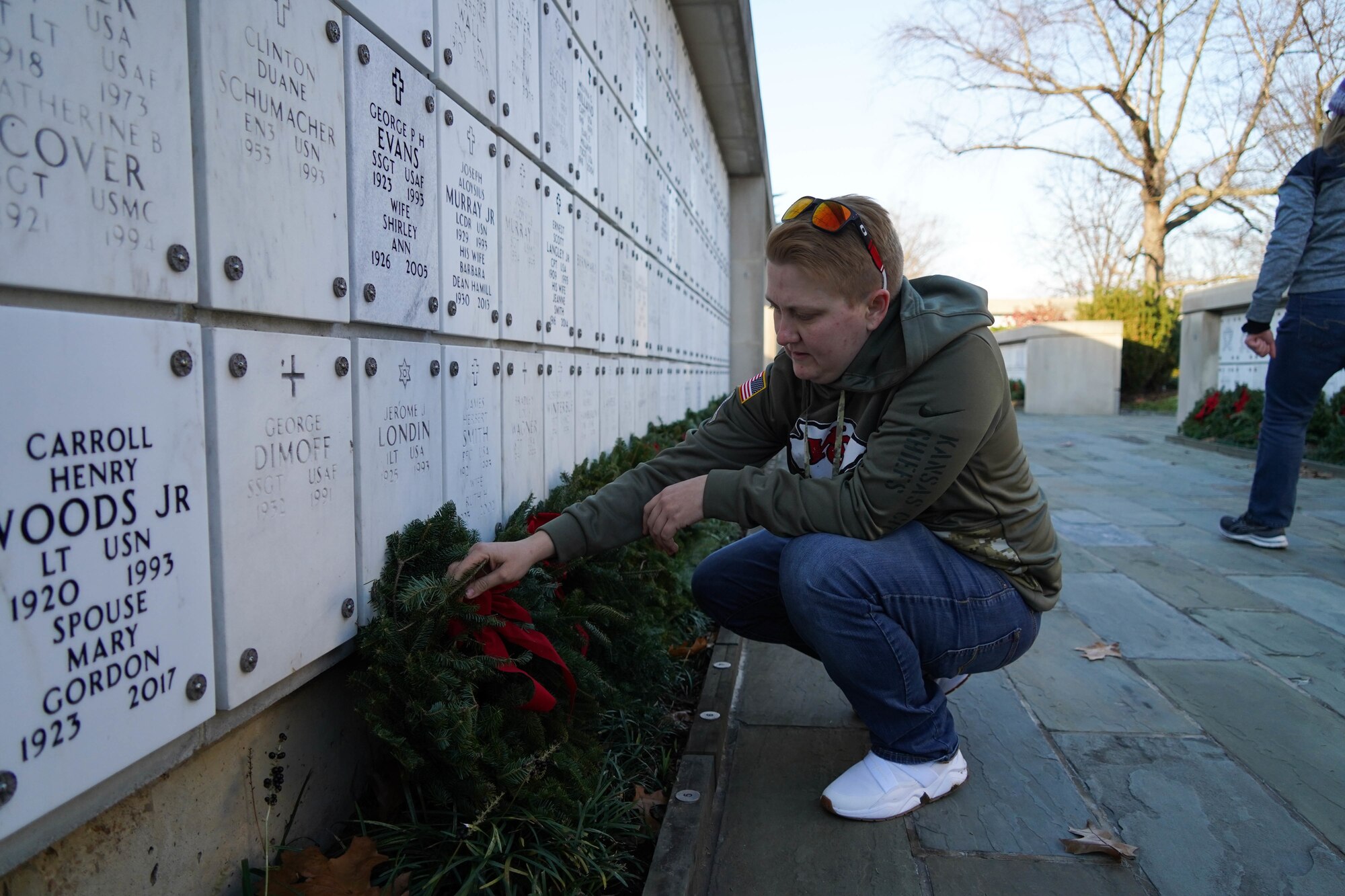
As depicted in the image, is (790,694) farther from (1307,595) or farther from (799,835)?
(1307,595)

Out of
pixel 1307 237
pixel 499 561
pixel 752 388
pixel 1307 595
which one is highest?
pixel 1307 237

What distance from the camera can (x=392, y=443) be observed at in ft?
6.64

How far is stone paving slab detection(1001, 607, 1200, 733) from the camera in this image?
9.03ft

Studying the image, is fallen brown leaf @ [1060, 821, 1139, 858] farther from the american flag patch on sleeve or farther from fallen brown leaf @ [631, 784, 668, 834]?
the american flag patch on sleeve

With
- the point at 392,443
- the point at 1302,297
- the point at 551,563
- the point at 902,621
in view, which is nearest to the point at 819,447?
the point at 902,621

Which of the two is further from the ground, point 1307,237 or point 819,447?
point 1307,237

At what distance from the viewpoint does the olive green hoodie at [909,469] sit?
2.08 metres

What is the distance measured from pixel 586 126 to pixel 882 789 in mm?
2747

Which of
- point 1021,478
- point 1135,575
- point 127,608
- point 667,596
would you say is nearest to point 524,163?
point 667,596

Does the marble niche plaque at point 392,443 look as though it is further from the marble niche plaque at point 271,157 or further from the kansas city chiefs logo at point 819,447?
the kansas city chiefs logo at point 819,447

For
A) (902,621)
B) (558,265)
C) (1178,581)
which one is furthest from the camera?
(1178,581)

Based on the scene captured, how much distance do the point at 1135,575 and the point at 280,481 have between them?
14.0ft

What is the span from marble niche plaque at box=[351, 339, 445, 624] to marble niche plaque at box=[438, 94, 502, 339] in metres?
0.21

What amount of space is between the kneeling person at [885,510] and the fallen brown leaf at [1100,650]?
122 cm
